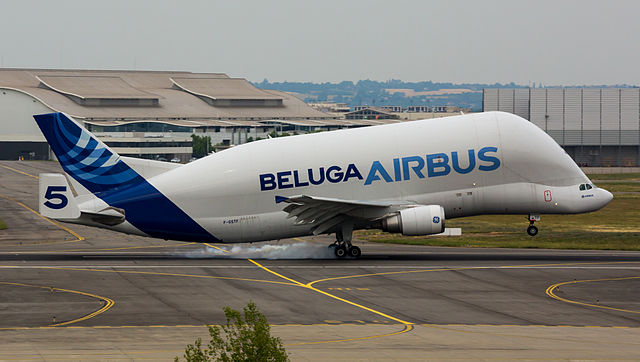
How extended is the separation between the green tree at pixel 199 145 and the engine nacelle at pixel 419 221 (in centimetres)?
14218

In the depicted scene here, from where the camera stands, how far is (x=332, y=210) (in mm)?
46250

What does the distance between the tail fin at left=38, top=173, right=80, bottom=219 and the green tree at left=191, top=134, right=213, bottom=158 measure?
140589mm

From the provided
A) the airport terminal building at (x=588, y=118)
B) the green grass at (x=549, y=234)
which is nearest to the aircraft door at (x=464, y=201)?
the green grass at (x=549, y=234)

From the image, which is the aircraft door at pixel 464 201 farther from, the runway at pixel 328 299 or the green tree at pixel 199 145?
the green tree at pixel 199 145

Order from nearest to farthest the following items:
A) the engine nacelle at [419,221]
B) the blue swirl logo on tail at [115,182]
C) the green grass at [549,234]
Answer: the blue swirl logo on tail at [115,182]
the engine nacelle at [419,221]
the green grass at [549,234]

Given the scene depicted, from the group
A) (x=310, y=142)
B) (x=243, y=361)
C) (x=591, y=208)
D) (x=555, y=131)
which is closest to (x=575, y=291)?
(x=591, y=208)

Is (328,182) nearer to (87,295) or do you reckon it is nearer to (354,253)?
(354,253)

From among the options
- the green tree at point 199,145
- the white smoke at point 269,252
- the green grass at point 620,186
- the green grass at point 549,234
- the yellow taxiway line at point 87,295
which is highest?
the green tree at point 199,145

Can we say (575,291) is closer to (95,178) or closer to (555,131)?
(95,178)

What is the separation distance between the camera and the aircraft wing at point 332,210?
45500mm

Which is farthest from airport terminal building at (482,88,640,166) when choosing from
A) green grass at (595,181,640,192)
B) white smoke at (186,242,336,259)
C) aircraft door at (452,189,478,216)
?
aircraft door at (452,189,478,216)

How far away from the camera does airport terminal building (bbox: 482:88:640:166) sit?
461 feet

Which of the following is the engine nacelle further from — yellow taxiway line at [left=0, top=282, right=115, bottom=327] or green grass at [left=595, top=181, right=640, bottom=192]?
green grass at [left=595, top=181, right=640, bottom=192]

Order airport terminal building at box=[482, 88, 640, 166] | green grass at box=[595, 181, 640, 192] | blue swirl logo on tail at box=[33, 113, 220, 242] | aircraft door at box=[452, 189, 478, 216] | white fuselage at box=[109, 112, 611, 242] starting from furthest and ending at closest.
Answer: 1. airport terminal building at box=[482, 88, 640, 166]
2. green grass at box=[595, 181, 640, 192]
3. aircraft door at box=[452, 189, 478, 216]
4. white fuselage at box=[109, 112, 611, 242]
5. blue swirl logo on tail at box=[33, 113, 220, 242]
